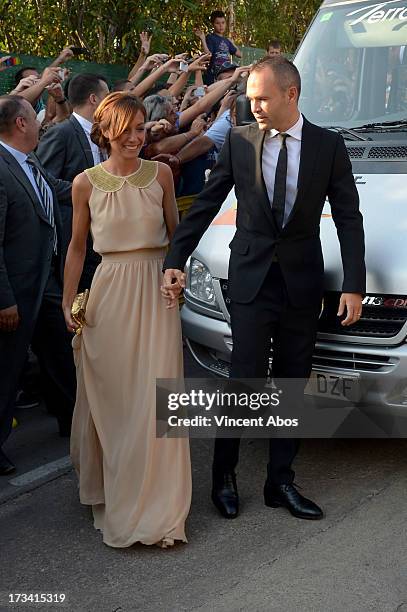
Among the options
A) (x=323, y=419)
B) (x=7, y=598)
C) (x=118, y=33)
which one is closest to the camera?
(x=7, y=598)

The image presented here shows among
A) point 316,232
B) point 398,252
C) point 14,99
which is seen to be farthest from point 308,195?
point 14,99

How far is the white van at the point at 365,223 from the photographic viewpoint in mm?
4344

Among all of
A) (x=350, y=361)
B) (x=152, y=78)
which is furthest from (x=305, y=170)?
(x=152, y=78)

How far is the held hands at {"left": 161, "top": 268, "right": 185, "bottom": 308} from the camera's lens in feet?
13.2

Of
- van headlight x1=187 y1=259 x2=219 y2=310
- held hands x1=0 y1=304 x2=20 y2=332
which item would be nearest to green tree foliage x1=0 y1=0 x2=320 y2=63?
van headlight x1=187 y1=259 x2=219 y2=310

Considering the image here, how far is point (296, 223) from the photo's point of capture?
4102mm

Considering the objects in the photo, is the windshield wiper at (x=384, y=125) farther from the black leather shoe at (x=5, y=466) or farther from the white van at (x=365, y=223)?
the black leather shoe at (x=5, y=466)

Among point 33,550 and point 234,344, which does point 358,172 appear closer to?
point 234,344

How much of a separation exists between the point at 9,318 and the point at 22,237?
1.50 ft

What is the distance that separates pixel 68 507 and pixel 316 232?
1.77 metres

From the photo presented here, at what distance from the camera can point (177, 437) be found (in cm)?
412

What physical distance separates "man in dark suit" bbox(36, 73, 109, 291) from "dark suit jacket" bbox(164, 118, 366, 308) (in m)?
1.73

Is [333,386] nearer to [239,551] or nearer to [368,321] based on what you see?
[368,321]

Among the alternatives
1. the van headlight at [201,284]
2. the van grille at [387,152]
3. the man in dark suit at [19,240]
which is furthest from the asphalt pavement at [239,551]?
the van grille at [387,152]
